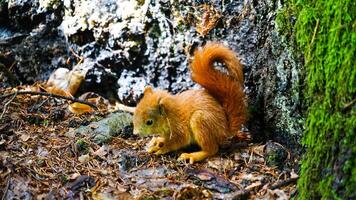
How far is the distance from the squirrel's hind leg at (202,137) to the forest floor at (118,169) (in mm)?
57

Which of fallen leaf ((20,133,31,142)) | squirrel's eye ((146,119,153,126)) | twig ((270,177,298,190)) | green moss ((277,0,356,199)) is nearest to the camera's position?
green moss ((277,0,356,199))

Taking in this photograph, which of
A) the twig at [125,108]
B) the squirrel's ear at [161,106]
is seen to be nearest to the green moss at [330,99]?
the squirrel's ear at [161,106]

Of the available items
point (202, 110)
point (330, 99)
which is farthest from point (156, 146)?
point (330, 99)

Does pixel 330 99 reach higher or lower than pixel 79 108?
higher

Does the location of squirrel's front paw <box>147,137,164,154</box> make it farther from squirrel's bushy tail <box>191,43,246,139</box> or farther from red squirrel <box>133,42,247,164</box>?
squirrel's bushy tail <box>191,43,246,139</box>

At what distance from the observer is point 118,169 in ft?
11.6

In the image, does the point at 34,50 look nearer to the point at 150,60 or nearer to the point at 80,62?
the point at 80,62

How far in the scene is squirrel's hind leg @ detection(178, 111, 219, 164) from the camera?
3525 millimetres

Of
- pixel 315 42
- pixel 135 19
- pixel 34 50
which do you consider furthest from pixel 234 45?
pixel 34 50

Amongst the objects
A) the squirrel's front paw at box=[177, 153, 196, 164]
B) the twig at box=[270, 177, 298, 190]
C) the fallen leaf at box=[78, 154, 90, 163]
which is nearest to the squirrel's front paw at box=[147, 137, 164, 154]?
the squirrel's front paw at box=[177, 153, 196, 164]

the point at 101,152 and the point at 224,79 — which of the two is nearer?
the point at 224,79

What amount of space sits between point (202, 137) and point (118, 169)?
0.68m

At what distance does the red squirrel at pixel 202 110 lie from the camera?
3527 millimetres

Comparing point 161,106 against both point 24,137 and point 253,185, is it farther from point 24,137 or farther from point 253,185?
point 24,137
